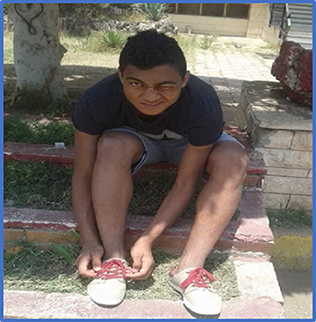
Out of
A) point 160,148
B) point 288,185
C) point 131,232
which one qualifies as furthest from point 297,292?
point 160,148

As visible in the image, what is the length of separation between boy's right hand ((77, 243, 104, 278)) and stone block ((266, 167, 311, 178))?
59.8 inches

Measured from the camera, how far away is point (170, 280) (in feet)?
7.13

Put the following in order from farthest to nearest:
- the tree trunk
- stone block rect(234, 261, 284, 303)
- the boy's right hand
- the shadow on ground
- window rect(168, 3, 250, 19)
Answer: window rect(168, 3, 250, 19)
the tree trunk
the shadow on ground
stone block rect(234, 261, 284, 303)
the boy's right hand

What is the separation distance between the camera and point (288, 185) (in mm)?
3172

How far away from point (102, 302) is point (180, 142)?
3.18ft

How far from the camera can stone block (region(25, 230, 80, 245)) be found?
2400mm

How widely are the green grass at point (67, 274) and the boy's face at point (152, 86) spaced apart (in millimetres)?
898

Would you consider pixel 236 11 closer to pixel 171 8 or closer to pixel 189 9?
pixel 189 9

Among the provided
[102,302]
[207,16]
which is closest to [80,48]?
[207,16]

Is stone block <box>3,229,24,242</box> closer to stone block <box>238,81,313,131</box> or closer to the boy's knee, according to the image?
the boy's knee

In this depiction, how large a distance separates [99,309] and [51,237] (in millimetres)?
587

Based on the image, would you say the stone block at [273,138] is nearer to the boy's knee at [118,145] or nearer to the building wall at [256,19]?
the boy's knee at [118,145]

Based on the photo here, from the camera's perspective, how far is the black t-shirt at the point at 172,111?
213 centimetres

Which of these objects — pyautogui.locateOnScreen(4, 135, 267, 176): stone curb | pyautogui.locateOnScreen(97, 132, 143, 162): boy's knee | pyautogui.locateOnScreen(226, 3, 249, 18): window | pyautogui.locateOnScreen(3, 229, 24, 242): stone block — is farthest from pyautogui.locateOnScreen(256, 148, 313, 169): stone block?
pyautogui.locateOnScreen(226, 3, 249, 18): window
